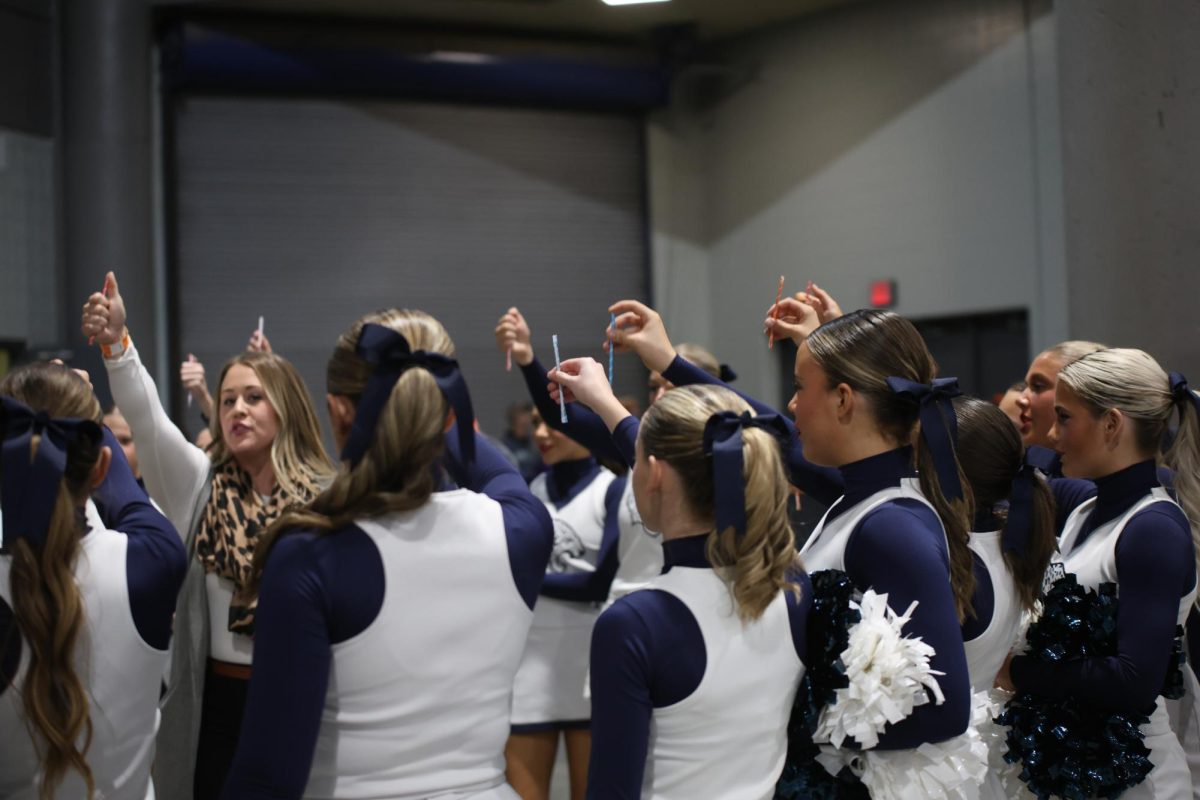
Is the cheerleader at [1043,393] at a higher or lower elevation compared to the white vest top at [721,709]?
higher

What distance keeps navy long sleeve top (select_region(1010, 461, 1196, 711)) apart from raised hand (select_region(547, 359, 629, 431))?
865 mm

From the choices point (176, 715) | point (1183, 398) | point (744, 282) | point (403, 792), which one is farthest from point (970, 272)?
point (403, 792)

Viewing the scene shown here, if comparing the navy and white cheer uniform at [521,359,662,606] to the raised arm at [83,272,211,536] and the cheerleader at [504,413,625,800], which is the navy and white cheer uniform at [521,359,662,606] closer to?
the cheerleader at [504,413,625,800]

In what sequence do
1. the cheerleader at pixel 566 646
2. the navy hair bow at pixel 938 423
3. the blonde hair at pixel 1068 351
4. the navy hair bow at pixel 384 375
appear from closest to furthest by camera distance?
the navy hair bow at pixel 384 375 → the navy hair bow at pixel 938 423 → the blonde hair at pixel 1068 351 → the cheerleader at pixel 566 646

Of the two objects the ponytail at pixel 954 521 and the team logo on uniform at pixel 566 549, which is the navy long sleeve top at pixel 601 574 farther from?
the ponytail at pixel 954 521

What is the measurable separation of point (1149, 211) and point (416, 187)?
5792 mm

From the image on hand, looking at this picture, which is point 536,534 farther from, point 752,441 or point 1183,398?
point 1183,398

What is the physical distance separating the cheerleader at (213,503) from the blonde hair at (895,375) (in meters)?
1.20

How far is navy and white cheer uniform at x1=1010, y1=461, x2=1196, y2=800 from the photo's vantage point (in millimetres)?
2049

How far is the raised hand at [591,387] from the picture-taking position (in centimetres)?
204

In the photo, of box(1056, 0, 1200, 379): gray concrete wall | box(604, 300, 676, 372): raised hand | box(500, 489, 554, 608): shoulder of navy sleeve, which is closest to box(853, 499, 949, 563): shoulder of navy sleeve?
box(500, 489, 554, 608): shoulder of navy sleeve

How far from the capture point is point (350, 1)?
800cm

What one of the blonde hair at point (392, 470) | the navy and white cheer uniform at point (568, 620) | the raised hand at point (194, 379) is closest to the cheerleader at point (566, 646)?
the navy and white cheer uniform at point (568, 620)

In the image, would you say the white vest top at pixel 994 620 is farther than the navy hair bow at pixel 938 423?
Yes
